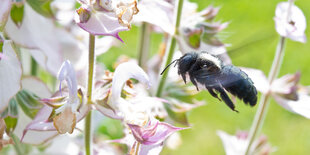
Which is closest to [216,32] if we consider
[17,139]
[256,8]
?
[17,139]

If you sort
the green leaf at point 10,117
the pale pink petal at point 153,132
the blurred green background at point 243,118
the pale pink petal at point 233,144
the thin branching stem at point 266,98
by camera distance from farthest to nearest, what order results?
1. the blurred green background at point 243,118
2. the pale pink petal at point 233,144
3. the thin branching stem at point 266,98
4. the green leaf at point 10,117
5. the pale pink petal at point 153,132

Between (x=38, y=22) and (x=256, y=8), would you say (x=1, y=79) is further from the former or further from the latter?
(x=256, y=8)

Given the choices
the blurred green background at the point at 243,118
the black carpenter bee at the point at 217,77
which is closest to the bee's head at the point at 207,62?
the black carpenter bee at the point at 217,77

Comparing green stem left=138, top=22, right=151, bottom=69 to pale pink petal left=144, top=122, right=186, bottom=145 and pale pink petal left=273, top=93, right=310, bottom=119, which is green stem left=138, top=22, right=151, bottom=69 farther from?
pale pink petal left=144, top=122, right=186, bottom=145

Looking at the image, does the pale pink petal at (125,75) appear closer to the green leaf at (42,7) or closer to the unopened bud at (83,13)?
the unopened bud at (83,13)

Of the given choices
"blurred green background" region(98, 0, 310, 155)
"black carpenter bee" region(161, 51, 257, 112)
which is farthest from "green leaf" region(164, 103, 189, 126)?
"blurred green background" region(98, 0, 310, 155)
